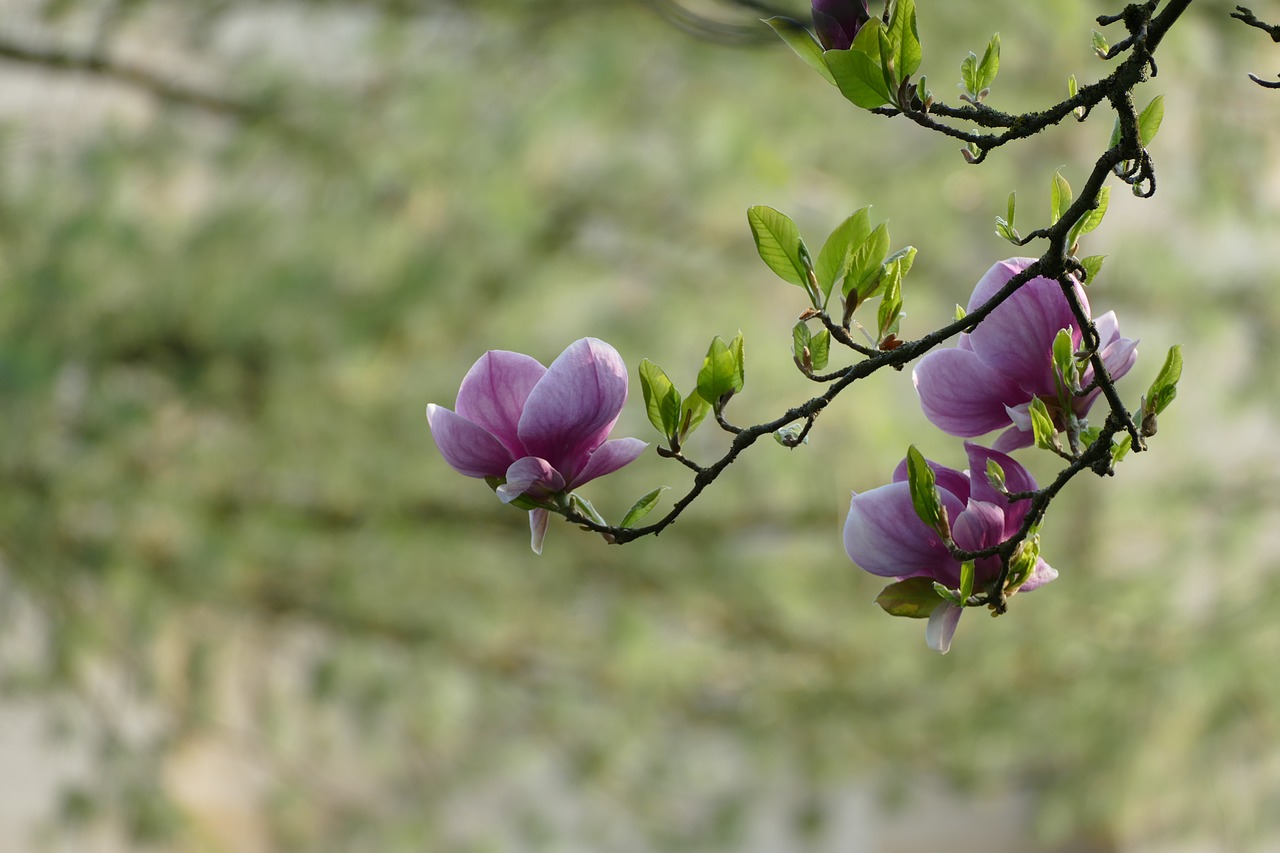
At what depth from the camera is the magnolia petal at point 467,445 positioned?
265 millimetres

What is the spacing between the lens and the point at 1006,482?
0.28 m

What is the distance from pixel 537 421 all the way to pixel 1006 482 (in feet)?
0.32

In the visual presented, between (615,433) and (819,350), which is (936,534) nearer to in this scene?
(819,350)

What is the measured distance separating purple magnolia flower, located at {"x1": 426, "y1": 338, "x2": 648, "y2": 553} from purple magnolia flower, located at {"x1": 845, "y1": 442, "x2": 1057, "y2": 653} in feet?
0.15

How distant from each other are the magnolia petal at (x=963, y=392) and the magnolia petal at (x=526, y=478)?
8 centimetres

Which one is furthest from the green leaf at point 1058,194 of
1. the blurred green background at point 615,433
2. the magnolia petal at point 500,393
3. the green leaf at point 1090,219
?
the blurred green background at point 615,433

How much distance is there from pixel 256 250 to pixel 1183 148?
1.26 meters

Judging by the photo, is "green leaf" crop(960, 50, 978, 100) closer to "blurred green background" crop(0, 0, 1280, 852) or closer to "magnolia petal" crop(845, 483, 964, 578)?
"magnolia petal" crop(845, 483, 964, 578)

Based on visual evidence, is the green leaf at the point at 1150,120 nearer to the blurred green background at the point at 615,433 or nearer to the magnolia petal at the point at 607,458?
the magnolia petal at the point at 607,458

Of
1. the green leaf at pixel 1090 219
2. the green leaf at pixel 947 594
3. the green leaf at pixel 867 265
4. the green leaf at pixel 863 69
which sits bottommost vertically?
the green leaf at pixel 947 594

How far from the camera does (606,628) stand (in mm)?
1936

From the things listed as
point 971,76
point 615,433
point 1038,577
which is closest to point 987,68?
point 971,76

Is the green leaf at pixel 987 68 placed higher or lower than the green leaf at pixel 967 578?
higher

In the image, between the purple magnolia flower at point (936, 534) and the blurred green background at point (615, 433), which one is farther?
the blurred green background at point (615, 433)
